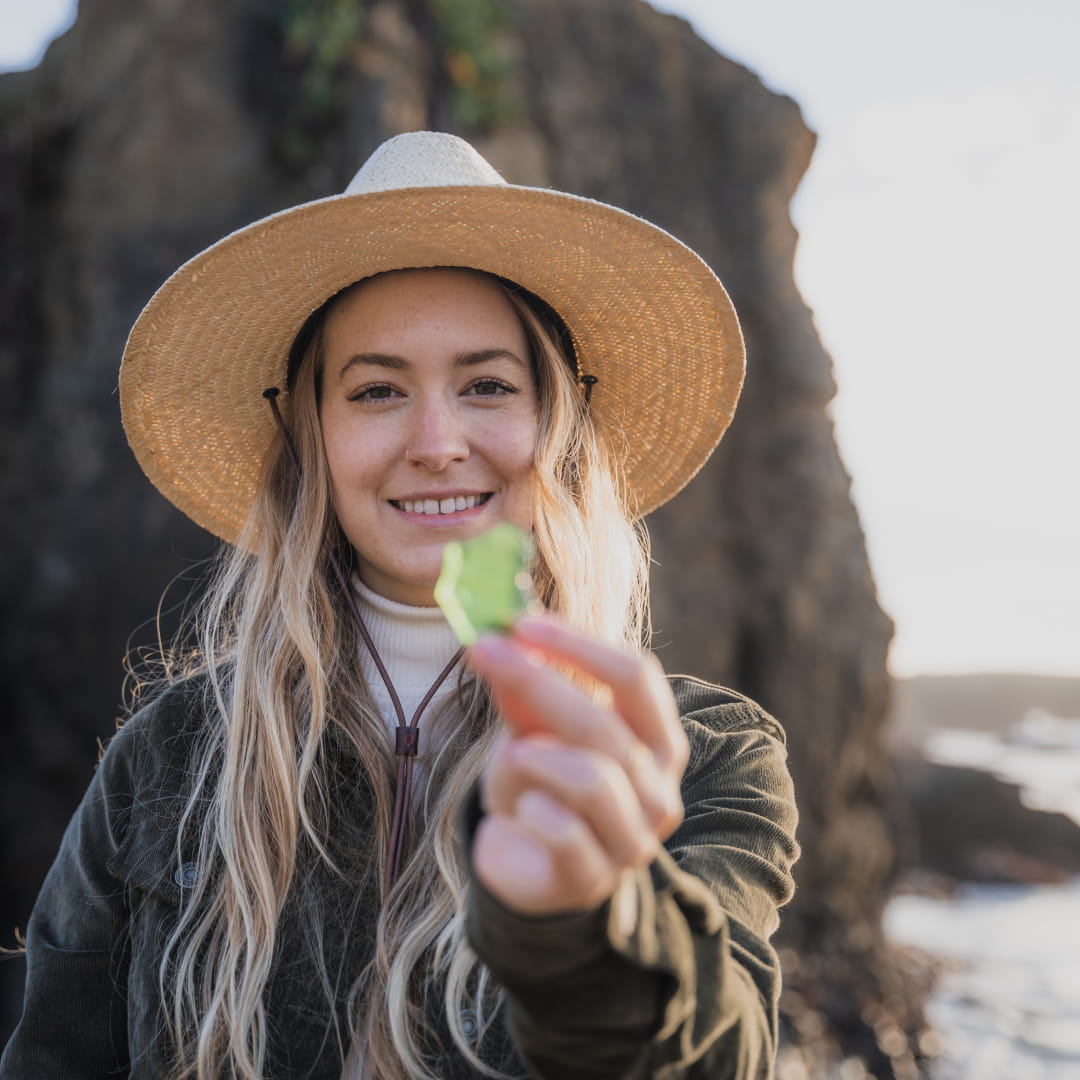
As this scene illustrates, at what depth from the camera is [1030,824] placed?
44.2 ft

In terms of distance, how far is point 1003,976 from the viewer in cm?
902

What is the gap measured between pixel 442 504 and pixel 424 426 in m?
0.13

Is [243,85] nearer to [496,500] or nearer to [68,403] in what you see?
[68,403]

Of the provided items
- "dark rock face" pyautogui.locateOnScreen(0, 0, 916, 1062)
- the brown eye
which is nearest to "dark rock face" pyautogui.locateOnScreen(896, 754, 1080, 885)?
"dark rock face" pyautogui.locateOnScreen(0, 0, 916, 1062)

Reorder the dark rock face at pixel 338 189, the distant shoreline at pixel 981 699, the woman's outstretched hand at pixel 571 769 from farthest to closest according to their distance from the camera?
the distant shoreline at pixel 981 699 < the dark rock face at pixel 338 189 < the woman's outstretched hand at pixel 571 769

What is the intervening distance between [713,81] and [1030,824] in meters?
10.0

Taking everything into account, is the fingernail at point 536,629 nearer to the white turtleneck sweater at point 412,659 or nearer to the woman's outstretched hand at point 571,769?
the woman's outstretched hand at point 571,769

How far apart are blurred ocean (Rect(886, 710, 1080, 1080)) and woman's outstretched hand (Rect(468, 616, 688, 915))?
703 cm

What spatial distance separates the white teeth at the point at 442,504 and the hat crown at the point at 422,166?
517 mm

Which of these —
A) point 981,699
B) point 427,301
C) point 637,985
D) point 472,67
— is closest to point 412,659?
point 427,301

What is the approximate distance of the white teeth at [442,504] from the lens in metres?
1.84

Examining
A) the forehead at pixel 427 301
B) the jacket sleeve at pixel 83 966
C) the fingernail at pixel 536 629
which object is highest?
the forehead at pixel 427 301

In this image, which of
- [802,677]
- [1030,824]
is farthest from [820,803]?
[1030,824]

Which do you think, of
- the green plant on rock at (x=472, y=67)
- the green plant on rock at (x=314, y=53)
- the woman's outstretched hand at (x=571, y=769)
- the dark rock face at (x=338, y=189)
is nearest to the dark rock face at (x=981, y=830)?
the dark rock face at (x=338, y=189)
